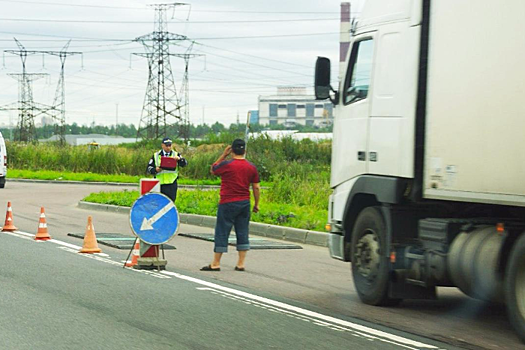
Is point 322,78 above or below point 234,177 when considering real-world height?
above

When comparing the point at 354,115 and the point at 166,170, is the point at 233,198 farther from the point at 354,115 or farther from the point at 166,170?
the point at 166,170

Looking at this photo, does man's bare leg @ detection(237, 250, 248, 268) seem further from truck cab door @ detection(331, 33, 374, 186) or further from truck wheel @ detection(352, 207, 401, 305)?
truck wheel @ detection(352, 207, 401, 305)

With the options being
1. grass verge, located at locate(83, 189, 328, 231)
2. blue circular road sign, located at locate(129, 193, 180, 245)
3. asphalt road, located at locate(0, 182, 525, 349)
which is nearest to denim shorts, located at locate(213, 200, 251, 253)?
asphalt road, located at locate(0, 182, 525, 349)

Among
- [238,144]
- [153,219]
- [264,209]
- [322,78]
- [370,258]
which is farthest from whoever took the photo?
[264,209]

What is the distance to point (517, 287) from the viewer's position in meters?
8.10

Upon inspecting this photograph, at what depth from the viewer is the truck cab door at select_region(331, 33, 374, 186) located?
10492 millimetres

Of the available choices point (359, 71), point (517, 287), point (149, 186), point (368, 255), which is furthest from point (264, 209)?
point (517, 287)

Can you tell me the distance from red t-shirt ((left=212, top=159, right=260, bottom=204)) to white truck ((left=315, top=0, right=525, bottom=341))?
176cm

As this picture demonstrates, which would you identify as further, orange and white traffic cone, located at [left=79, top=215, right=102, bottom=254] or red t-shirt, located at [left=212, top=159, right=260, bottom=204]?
orange and white traffic cone, located at [left=79, top=215, right=102, bottom=254]

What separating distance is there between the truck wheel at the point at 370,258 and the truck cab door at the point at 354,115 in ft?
1.82

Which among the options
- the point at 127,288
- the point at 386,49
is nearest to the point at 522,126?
the point at 386,49

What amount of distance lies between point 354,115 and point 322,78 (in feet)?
1.84

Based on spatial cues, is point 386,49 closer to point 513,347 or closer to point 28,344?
point 513,347

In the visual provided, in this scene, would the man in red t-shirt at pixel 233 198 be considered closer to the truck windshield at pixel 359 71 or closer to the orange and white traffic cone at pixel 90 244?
the truck windshield at pixel 359 71
